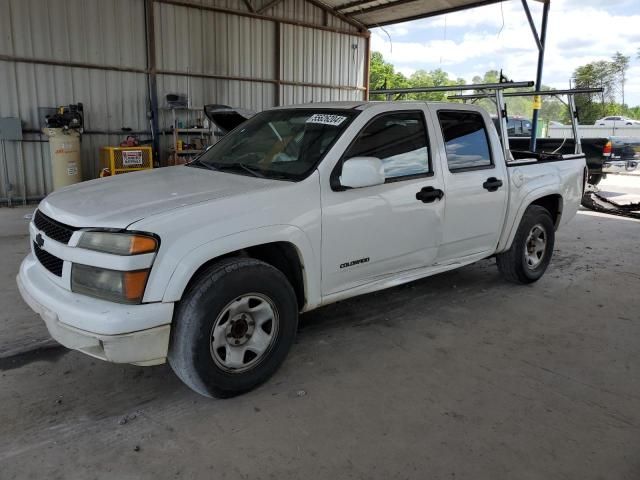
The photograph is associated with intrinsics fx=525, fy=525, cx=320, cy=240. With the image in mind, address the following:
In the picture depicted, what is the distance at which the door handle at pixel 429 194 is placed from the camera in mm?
3863

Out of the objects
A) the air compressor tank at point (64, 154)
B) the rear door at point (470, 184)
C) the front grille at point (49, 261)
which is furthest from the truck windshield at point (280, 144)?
the air compressor tank at point (64, 154)

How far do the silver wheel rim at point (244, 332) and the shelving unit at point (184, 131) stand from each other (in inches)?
370

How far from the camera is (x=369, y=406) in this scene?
3049 millimetres

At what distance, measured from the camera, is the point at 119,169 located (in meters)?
10.8

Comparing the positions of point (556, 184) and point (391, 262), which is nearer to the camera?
point (391, 262)

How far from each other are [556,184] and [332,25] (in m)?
11.9

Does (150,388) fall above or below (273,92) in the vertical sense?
below

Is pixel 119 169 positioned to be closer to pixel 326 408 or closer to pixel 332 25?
pixel 332 25

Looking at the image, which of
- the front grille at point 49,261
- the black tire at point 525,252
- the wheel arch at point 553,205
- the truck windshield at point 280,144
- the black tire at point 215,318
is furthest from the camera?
the wheel arch at point 553,205

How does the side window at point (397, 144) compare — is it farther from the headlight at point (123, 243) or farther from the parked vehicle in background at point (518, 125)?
the parked vehicle in background at point (518, 125)

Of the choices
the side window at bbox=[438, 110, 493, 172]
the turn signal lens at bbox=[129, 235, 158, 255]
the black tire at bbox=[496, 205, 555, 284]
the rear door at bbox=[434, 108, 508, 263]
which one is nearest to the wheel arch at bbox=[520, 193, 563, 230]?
the black tire at bbox=[496, 205, 555, 284]

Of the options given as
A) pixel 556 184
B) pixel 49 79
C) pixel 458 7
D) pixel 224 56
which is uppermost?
pixel 458 7

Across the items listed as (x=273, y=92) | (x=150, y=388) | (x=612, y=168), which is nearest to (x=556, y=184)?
(x=150, y=388)

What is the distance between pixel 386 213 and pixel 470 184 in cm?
105
